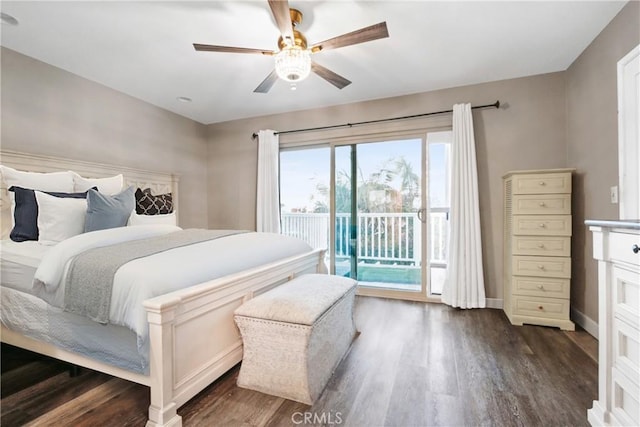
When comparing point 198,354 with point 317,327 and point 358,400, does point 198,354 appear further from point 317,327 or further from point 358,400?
point 358,400

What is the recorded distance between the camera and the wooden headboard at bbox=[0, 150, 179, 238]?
2404 mm

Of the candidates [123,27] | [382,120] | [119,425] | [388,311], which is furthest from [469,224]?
[123,27]

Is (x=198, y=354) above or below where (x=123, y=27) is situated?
below

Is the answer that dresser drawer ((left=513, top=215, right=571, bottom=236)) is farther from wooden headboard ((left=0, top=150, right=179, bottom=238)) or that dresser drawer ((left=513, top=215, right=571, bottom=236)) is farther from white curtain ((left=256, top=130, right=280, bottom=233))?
wooden headboard ((left=0, top=150, right=179, bottom=238))

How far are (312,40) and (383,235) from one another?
2.47 metres

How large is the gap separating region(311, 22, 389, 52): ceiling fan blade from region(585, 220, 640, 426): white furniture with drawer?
1525 mm

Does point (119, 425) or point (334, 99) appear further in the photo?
point (334, 99)

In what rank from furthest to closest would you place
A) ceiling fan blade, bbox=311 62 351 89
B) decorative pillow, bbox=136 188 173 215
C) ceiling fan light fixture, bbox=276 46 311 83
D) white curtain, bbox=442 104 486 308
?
1. decorative pillow, bbox=136 188 173 215
2. white curtain, bbox=442 104 486 308
3. ceiling fan blade, bbox=311 62 351 89
4. ceiling fan light fixture, bbox=276 46 311 83

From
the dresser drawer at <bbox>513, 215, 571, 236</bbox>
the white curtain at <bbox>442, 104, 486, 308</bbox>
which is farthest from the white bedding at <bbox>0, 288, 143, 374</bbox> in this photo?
the dresser drawer at <bbox>513, 215, 571, 236</bbox>

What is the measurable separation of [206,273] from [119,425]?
0.80 meters

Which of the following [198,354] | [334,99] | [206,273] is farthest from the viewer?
[334,99]

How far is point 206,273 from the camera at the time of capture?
67.2 inches

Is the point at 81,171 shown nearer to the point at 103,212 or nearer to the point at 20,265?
the point at 103,212

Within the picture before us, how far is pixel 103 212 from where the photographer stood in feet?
7.18
